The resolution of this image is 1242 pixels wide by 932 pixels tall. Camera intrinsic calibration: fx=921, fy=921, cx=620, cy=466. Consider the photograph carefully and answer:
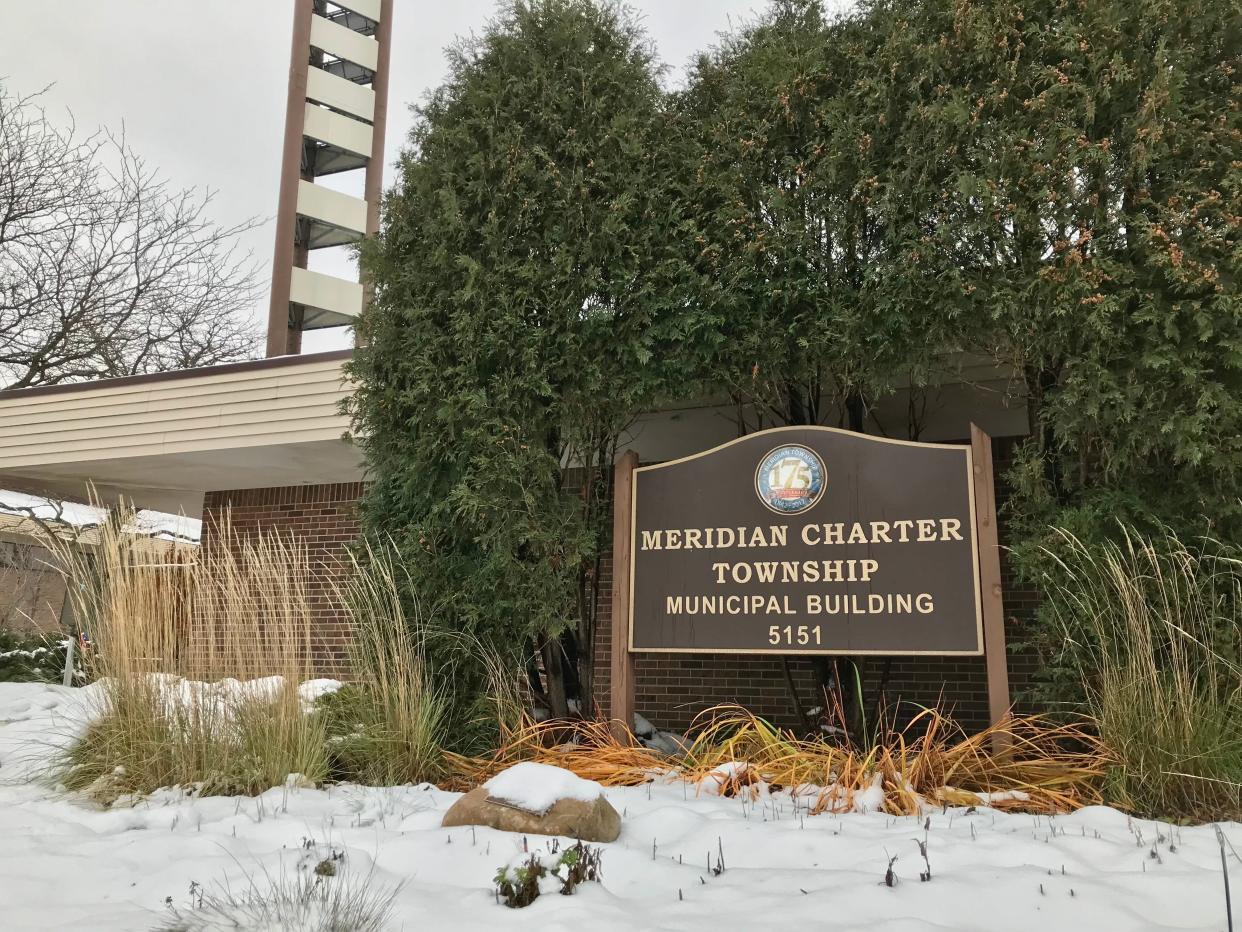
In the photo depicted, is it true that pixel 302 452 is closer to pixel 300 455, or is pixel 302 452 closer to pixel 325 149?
pixel 300 455

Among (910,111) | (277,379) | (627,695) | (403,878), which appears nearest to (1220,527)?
(910,111)

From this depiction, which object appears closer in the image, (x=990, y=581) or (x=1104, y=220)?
(x=1104, y=220)

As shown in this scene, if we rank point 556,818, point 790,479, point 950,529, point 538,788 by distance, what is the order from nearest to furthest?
point 556,818 < point 538,788 < point 950,529 < point 790,479

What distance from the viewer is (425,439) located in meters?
5.82

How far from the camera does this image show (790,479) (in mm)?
5375

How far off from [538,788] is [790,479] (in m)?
2.41

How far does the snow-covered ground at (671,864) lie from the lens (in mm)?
2738

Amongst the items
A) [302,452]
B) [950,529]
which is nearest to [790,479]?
[950,529]

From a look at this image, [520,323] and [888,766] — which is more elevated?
[520,323]

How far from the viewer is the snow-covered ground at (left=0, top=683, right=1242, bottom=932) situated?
108 inches

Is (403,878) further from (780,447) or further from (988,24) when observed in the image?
(988,24)

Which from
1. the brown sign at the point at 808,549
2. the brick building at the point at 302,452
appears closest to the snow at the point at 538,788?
the brown sign at the point at 808,549

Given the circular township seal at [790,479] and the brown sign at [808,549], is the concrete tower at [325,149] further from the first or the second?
the circular township seal at [790,479]

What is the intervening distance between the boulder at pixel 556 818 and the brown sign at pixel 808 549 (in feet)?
5.79
